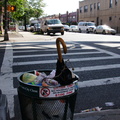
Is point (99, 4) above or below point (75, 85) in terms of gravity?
above

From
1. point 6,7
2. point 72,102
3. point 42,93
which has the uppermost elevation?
point 6,7

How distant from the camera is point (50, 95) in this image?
7.14 feet

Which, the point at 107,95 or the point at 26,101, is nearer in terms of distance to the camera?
the point at 26,101

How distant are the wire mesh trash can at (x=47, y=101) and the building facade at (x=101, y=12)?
39.8 m

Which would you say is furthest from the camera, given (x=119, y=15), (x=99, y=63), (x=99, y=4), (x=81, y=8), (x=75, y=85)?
(x=81, y=8)

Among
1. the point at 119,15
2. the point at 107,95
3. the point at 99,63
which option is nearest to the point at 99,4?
the point at 119,15

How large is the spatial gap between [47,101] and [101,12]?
160ft

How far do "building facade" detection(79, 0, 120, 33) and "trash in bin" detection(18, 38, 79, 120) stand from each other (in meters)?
39.8

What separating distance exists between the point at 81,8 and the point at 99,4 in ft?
34.7

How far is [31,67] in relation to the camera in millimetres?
6996

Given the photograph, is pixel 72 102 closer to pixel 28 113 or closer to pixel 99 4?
pixel 28 113

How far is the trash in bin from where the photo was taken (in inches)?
85.7

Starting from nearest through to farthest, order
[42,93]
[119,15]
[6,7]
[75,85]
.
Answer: [42,93] → [75,85] → [6,7] → [119,15]

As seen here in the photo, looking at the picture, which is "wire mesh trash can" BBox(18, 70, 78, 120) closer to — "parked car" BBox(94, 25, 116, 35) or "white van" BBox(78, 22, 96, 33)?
"parked car" BBox(94, 25, 116, 35)
